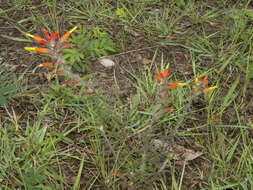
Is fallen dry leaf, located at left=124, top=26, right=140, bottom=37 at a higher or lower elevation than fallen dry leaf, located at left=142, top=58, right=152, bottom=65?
higher

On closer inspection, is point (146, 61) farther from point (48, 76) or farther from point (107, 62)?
point (48, 76)

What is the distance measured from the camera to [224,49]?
95.8 inches

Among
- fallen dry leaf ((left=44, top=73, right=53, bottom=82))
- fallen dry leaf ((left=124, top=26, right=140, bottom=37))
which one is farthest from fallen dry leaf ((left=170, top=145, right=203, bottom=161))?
fallen dry leaf ((left=124, top=26, right=140, bottom=37))

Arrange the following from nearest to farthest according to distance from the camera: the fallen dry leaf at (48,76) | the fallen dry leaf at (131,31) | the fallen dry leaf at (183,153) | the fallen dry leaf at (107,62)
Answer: the fallen dry leaf at (183,153) → the fallen dry leaf at (48,76) → the fallen dry leaf at (107,62) → the fallen dry leaf at (131,31)

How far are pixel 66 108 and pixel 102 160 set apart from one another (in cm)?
56

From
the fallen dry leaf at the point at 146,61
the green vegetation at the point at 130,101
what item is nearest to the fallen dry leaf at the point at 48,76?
the green vegetation at the point at 130,101

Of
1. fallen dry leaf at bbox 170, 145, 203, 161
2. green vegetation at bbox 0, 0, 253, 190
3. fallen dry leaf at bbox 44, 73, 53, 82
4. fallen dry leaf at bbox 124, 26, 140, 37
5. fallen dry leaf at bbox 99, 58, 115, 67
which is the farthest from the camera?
fallen dry leaf at bbox 124, 26, 140, 37

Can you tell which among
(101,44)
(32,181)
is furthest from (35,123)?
(101,44)

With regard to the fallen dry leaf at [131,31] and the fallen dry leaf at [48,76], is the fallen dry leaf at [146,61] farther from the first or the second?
the fallen dry leaf at [48,76]

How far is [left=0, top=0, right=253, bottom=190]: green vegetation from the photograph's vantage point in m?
1.62

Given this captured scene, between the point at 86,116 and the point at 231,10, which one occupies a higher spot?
the point at 231,10

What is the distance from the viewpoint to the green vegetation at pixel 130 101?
1.62 m

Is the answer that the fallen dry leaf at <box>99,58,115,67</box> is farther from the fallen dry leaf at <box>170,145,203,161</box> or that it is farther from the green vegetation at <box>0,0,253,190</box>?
the fallen dry leaf at <box>170,145,203,161</box>

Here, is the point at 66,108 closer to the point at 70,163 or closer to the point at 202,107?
the point at 70,163
